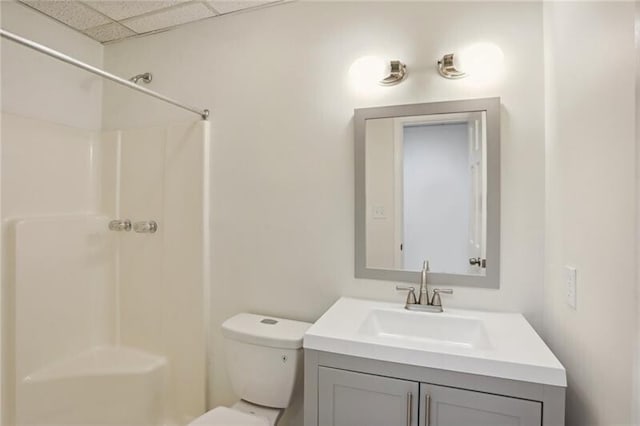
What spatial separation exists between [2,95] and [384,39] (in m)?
1.97

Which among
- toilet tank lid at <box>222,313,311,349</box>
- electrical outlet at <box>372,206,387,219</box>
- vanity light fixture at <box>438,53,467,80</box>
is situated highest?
vanity light fixture at <box>438,53,467,80</box>

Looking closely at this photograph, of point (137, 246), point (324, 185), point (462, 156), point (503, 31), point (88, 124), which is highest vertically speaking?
point (503, 31)

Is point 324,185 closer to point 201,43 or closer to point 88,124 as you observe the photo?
point 201,43

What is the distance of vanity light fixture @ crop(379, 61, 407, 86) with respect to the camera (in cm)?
154

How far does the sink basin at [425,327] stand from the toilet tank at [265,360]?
35cm

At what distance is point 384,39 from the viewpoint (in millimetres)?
1621

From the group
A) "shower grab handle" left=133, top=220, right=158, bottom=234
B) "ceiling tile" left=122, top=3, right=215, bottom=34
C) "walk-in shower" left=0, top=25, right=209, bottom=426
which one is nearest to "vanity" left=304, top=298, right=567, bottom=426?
"walk-in shower" left=0, top=25, right=209, bottom=426

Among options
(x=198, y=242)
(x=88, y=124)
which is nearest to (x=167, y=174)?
(x=198, y=242)

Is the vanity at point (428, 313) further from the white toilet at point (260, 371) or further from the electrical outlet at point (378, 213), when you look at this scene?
the white toilet at point (260, 371)

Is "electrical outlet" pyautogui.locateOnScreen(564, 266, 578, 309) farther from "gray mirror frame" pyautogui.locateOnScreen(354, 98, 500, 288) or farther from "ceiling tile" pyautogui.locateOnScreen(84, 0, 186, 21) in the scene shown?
"ceiling tile" pyautogui.locateOnScreen(84, 0, 186, 21)

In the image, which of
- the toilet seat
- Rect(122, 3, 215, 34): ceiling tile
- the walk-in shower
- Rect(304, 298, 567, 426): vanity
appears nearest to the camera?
Rect(304, 298, 567, 426): vanity

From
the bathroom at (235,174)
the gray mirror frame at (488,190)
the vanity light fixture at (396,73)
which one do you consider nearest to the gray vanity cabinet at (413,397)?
the bathroom at (235,174)

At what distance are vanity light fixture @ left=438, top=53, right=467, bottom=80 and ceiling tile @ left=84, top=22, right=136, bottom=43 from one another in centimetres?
187

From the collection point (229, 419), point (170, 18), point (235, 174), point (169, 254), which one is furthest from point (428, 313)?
point (170, 18)
